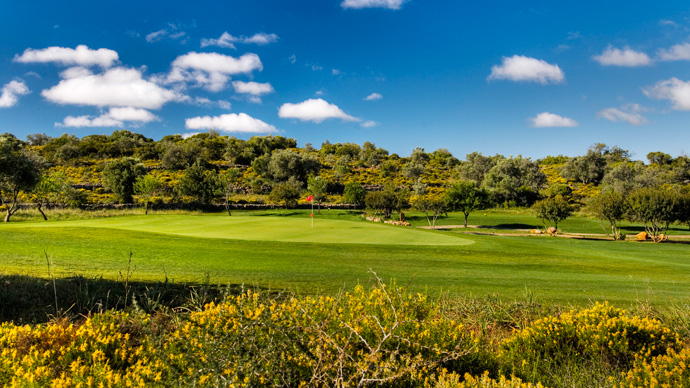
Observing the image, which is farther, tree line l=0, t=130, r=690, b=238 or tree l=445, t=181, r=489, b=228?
tree l=445, t=181, r=489, b=228

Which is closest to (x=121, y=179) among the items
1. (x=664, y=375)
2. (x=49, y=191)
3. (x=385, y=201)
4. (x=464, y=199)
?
(x=49, y=191)

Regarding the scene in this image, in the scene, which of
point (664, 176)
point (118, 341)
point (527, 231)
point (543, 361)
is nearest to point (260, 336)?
point (118, 341)

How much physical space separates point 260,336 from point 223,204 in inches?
2223

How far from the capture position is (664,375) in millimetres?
3742

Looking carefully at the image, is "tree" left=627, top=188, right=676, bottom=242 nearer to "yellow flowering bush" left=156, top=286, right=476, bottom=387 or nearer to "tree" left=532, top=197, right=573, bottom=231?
"tree" left=532, top=197, right=573, bottom=231

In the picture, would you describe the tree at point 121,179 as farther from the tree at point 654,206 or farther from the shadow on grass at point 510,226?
the tree at point 654,206

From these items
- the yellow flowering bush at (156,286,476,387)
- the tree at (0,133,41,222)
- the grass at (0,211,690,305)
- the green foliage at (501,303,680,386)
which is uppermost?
the tree at (0,133,41,222)

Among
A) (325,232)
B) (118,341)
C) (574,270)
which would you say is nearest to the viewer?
(118,341)

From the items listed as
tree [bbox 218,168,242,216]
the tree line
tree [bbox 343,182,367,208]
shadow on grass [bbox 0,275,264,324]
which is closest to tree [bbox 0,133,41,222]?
the tree line

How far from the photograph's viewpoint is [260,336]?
3357 millimetres

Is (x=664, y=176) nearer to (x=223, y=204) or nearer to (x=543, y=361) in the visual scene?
(x=223, y=204)

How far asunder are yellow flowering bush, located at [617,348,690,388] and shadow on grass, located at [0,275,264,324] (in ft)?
15.4

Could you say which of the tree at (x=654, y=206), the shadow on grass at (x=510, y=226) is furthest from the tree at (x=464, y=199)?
the tree at (x=654, y=206)

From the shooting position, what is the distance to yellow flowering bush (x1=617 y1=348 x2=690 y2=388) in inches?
137
